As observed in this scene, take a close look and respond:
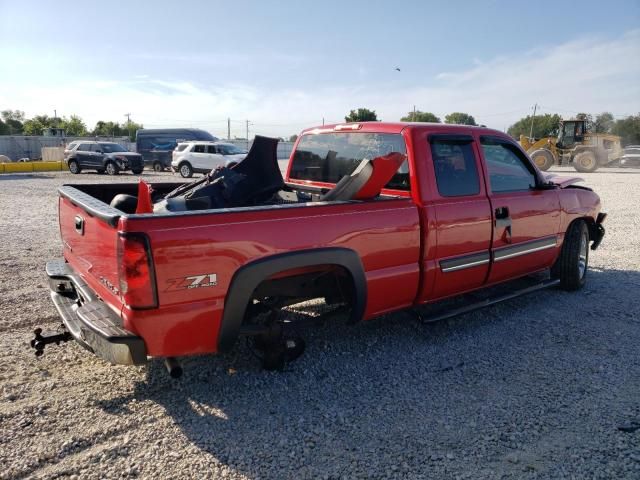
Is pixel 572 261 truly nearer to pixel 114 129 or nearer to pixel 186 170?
pixel 186 170

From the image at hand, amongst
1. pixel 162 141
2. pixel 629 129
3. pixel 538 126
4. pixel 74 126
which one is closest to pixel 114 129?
pixel 74 126

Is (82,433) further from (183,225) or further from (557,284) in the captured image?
(557,284)

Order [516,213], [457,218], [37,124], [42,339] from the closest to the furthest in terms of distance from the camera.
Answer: [42,339] < [457,218] < [516,213] < [37,124]

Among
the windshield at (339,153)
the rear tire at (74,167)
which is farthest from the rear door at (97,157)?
the windshield at (339,153)

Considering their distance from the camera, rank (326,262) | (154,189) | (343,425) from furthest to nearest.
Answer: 1. (154,189)
2. (326,262)
3. (343,425)

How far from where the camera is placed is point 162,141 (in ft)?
94.5

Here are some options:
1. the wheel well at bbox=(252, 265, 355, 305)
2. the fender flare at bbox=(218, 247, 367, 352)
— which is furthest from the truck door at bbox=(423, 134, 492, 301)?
the fender flare at bbox=(218, 247, 367, 352)

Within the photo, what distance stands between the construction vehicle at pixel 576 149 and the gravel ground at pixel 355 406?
25240mm

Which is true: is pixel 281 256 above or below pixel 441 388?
above

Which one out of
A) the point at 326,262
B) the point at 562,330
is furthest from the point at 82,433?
the point at 562,330

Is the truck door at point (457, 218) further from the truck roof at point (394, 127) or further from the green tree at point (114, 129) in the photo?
the green tree at point (114, 129)

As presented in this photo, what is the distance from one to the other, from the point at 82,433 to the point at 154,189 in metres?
2.71

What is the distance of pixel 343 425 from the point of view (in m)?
2.78

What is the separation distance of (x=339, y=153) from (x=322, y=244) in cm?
164
